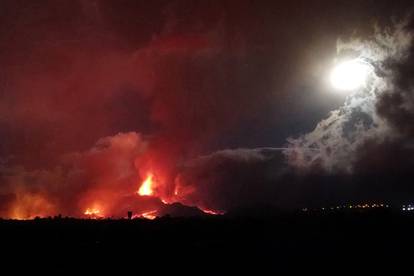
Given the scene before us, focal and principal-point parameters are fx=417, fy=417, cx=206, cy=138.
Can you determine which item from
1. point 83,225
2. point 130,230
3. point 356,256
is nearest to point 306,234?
point 356,256

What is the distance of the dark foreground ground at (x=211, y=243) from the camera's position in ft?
118

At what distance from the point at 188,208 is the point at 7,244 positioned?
15249 cm

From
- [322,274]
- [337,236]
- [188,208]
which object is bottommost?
[322,274]

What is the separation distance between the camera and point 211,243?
39.1 metres

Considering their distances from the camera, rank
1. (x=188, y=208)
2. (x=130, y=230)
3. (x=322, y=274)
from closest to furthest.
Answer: (x=322, y=274) → (x=130, y=230) → (x=188, y=208)

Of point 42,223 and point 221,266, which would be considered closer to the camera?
point 221,266

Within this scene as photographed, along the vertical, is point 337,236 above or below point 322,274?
above

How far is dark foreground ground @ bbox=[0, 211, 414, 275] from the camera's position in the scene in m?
36.1

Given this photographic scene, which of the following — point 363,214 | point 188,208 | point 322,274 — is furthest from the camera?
point 188,208

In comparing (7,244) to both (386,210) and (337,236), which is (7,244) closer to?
(337,236)

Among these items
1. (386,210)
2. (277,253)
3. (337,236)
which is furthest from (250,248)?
(386,210)

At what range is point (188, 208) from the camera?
7392 inches

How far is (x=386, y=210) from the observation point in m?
49.9

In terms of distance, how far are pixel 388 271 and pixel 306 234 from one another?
8829 millimetres
